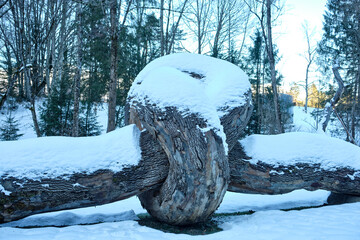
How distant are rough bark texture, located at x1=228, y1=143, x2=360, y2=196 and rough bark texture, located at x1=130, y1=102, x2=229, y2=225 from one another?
71 centimetres

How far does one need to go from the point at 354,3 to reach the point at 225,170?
11.8 metres

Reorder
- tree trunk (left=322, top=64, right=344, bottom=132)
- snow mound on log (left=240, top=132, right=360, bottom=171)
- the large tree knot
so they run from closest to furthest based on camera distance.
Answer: the large tree knot < snow mound on log (left=240, top=132, right=360, bottom=171) < tree trunk (left=322, top=64, right=344, bottom=132)

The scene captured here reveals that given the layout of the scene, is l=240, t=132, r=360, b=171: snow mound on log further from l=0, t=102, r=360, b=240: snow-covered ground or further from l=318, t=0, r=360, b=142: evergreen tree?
l=318, t=0, r=360, b=142: evergreen tree

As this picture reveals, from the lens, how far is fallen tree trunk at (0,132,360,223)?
2.54 meters

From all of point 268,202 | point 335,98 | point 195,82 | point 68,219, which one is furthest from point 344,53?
point 68,219

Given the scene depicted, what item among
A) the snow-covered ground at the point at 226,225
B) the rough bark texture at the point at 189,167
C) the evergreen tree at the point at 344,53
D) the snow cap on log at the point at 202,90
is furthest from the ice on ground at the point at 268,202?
the evergreen tree at the point at 344,53

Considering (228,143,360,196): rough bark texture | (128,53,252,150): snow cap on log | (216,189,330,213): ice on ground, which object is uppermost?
(128,53,252,150): snow cap on log

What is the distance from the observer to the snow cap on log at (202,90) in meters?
2.72

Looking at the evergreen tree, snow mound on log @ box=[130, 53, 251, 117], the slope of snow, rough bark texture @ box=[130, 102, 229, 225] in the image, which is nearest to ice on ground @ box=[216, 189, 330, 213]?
the slope of snow

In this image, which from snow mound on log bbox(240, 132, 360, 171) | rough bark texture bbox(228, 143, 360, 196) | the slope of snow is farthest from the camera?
snow mound on log bbox(240, 132, 360, 171)

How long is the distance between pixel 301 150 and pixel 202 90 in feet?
5.95

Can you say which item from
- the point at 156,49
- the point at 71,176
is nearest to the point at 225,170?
the point at 71,176

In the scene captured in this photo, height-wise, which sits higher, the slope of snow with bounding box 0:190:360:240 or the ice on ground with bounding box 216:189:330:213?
the slope of snow with bounding box 0:190:360:240

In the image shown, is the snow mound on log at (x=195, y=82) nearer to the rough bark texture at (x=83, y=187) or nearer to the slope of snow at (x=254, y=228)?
the rough bark texture at (x=83, y=187)
